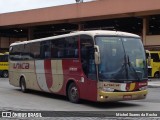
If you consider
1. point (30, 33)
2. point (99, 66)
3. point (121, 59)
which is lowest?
point (99, 66)

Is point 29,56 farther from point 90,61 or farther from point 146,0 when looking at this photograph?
point 146,0

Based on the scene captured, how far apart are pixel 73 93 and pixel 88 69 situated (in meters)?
1.61

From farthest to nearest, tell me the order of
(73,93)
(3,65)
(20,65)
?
(3,65), (20,65), (73,93)

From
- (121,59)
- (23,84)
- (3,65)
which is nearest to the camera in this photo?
(121,59)

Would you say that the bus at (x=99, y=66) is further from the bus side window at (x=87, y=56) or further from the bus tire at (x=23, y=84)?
the bus tire at (x=23, y=84)

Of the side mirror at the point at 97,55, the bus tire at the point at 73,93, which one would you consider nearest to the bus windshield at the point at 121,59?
the side mirror at the point at 97,55

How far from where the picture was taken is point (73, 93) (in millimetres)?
16219

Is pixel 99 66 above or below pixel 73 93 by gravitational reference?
above

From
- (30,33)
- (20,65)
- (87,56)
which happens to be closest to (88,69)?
(87,56)

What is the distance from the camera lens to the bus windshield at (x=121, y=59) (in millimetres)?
14367

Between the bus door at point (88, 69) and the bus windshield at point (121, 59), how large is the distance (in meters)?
0.41

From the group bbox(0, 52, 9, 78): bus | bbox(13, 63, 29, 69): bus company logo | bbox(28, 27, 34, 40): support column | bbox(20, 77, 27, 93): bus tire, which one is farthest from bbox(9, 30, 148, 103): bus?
bbox(28, 27, 34, 40): support column

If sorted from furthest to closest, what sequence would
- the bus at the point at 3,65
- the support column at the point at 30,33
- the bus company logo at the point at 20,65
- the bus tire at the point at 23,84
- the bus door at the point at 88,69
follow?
the support column at the point at 30,33 < the bus at the point at 3,65 < the bus tire at the point at 23,84 < the bus company logo at the point at 20,65 < the bus door at the point at 88,69

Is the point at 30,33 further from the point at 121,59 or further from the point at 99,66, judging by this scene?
the point at 99,66
